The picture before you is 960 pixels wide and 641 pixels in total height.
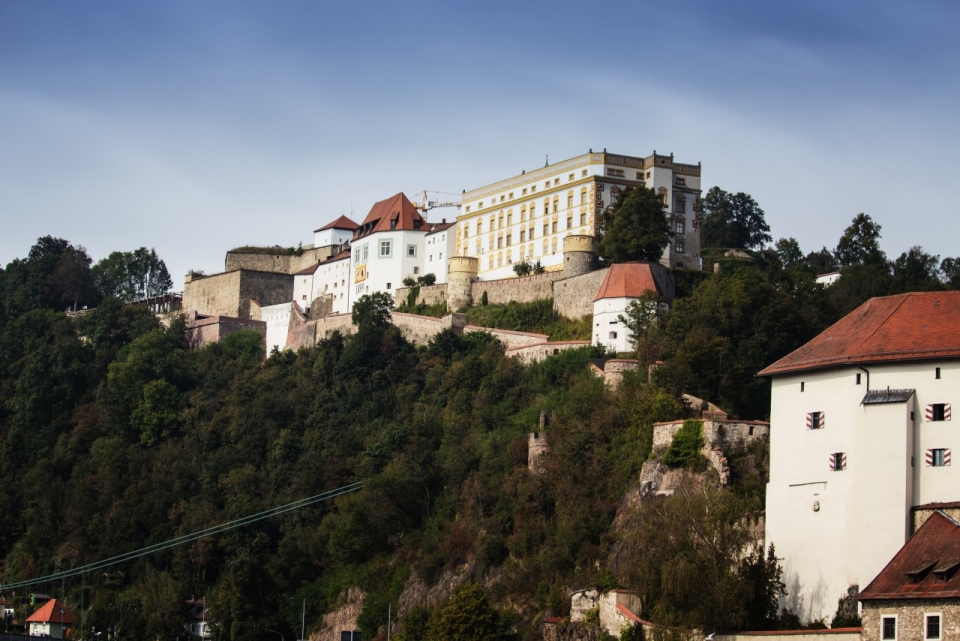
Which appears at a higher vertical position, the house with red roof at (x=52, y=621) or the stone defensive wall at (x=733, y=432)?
the stone defensive wall at (x=733, y=432)

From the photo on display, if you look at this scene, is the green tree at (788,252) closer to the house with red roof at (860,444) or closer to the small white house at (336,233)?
the small white house at (336,233)

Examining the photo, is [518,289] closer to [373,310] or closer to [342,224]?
[373,310]

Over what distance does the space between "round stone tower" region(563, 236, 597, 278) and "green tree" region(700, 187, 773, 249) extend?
104 ft

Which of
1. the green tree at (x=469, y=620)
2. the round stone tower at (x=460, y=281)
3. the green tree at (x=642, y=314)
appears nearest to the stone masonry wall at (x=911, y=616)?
the green tree at (x=469, y=620)

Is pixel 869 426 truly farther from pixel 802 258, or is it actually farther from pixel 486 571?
pixel 802 258

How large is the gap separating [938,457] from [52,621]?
4573 cm

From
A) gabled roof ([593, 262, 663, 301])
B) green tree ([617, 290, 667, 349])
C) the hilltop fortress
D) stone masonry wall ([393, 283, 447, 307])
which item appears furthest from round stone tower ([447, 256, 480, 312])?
green tree ([617, 290, 667, 349])

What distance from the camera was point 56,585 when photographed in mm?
75938

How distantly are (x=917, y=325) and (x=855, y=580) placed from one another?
26.5ft

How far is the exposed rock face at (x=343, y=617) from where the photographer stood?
62594 millimetres

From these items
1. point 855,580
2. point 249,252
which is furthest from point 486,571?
point 249,252

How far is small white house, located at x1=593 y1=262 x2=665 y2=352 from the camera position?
64.6m

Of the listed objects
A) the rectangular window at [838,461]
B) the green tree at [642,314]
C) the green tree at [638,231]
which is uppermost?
the green tree at [638,231]

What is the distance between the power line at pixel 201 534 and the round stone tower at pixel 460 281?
46.7 feet
